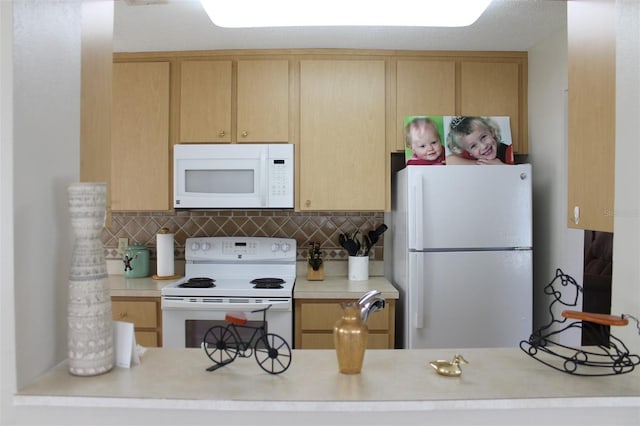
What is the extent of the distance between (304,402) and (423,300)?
1771 millimetres

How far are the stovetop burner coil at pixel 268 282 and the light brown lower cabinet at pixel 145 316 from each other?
61 centimetres

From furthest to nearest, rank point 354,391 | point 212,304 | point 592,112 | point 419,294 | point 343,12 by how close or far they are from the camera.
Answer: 1. point 212,304
2. point 419,294
3. point 343,12
4. point 592,112
5. point 354,391

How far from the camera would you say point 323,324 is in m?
2.83

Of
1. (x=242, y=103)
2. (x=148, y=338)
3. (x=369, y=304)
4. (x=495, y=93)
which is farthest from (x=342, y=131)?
(x=369, y=304)

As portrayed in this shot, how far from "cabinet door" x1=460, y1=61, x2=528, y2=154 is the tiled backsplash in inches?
39.9

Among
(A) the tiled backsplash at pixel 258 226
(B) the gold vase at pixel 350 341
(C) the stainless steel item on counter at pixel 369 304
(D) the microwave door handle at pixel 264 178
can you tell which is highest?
(D) the microwave door handle at pixel 264 178

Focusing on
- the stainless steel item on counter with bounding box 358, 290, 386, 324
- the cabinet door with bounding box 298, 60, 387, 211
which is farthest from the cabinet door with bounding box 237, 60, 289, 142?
the stainless steel item on counter with bounding box 358, 290, 386, 324

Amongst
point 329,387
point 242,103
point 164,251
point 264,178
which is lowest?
point 329,387

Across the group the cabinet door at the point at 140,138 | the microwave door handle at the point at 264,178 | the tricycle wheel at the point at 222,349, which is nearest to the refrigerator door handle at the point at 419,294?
the microwave door handle at the point at 264,178

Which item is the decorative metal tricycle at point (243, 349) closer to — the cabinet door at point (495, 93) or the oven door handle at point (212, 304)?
the oven door handle at point (212, 304)

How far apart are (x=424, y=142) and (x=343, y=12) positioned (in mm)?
1413

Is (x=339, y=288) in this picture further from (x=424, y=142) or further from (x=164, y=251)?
(x=164, y=251)

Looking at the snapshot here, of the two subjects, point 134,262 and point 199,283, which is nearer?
point 199,283

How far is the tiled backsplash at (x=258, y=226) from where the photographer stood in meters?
3.40
